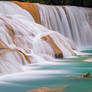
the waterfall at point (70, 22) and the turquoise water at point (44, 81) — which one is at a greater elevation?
the turquoise water at point (44, 81)

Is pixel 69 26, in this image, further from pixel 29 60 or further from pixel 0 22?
pixel 29 60

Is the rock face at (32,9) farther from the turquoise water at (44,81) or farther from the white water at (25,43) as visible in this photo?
the turquoise water at (44,81)

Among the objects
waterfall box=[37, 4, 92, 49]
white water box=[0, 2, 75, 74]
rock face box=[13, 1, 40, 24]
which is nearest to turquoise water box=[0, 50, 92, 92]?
white water box=[0, 2, 75, 74]

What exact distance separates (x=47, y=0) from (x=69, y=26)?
267 inches

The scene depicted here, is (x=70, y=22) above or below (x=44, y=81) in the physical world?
below

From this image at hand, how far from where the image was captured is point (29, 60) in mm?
8578

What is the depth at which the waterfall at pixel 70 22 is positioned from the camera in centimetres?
1702

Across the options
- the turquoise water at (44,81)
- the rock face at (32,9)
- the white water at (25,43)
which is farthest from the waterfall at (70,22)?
the turquoise water at (44,81)

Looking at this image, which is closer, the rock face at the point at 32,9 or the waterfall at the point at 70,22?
the rock face at the point at 32,9

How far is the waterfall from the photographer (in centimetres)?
1702

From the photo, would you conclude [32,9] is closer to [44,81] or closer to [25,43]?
[25,43]

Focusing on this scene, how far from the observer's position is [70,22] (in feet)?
60.0

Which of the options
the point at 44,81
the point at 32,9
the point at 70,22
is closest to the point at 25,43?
the point at 44,81

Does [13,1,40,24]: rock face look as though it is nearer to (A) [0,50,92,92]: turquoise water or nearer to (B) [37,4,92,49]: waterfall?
(B) [37,4,92,49]: waterfall
